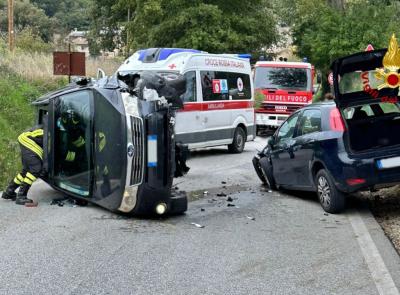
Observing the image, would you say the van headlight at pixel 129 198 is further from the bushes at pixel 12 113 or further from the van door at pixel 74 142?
the bushes at pixel 12 113

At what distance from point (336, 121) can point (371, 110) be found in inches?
23.8

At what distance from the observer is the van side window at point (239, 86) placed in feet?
53.3

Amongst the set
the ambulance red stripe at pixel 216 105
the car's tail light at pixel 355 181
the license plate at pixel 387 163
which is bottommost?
the car's tail light at pixel 355 181

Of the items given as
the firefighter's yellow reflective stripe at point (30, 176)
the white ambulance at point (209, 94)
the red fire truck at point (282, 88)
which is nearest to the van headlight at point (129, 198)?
the firefighter's yellow reflective stripe at point (30, 176)

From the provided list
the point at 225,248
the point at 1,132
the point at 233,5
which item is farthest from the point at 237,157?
the point at 233,5

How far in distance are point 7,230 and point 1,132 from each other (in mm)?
8036

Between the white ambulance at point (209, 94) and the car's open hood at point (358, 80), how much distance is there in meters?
5.41

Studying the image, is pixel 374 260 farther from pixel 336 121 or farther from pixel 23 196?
pixel 23 196

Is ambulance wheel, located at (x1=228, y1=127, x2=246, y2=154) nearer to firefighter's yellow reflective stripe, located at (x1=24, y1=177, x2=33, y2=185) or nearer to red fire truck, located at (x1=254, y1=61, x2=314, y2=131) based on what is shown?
red fire truck, located at (x1=254, y1=61, x2=314, y2=131)

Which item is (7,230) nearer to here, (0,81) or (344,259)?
(344,259)

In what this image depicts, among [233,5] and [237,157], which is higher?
[233,5]

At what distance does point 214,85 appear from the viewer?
1527cm

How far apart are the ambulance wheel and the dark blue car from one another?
7041 millimetres

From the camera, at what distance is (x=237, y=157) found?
15.8 m
